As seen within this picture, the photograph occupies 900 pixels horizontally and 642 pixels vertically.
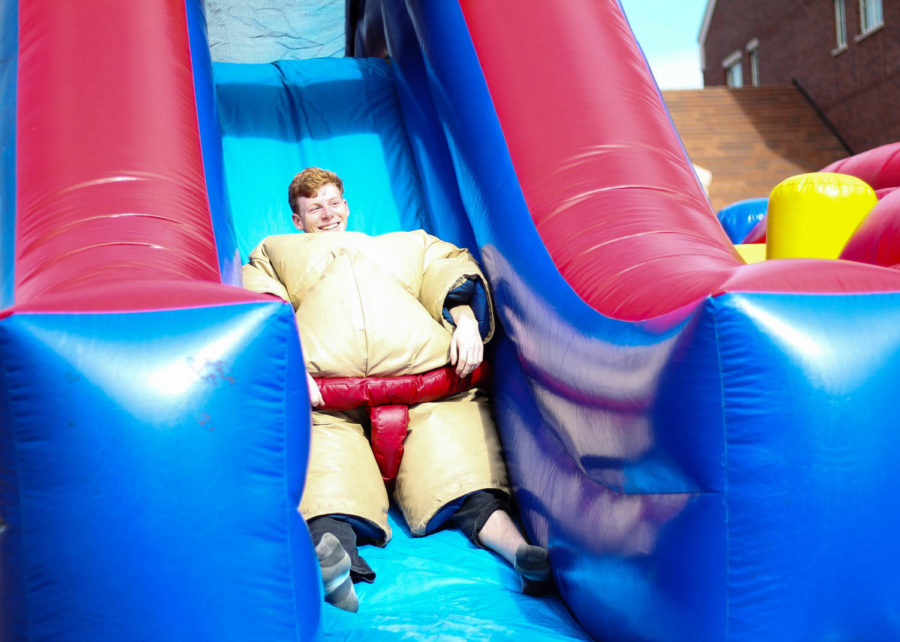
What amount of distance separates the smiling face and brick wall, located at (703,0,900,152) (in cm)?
924

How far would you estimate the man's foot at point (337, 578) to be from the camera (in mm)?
1506

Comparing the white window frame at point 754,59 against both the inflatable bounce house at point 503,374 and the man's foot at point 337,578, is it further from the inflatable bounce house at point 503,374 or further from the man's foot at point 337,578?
the man's foot at point 337,578

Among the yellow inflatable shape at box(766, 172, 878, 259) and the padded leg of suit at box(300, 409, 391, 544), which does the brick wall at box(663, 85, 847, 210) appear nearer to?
the yellow inflatable shape at box(766, 172, 878, 259)

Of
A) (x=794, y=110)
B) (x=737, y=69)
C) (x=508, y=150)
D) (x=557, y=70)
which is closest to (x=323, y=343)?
(x=508, y=150)

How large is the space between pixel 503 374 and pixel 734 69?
48.6ft

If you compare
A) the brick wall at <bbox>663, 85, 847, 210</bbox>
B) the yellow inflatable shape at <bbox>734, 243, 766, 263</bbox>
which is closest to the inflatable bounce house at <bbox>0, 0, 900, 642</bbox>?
the yellow inflatable shape at <bbox>734, 243, 766, 263</bbox>

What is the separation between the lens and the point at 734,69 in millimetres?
15258

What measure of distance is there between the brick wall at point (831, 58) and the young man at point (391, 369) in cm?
942

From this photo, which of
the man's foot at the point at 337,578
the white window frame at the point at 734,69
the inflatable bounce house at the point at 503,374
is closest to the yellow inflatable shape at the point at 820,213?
the inflatable bounce house at the point at 503,374

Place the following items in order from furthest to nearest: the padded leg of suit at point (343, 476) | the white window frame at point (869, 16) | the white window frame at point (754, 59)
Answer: the white window frame at point (754, 59)
the white window frame at point (869, 16)
the padded leg of suit at point (343, 476)

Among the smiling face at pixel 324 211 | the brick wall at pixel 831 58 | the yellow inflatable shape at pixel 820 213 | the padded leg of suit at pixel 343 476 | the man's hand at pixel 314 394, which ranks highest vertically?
the brick wall at pixel 831 58

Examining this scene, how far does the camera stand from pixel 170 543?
3.45 ft

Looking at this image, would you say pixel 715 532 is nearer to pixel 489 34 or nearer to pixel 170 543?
pixel 170 543

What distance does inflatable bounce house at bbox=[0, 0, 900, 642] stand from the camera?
1046 millimetres
